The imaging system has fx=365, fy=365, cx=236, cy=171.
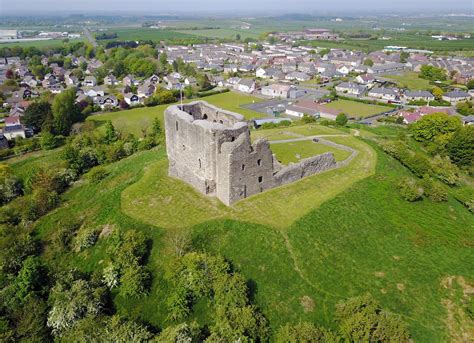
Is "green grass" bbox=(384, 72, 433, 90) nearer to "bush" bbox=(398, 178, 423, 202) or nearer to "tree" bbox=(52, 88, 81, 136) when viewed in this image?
"bush" bbox=(398, 178, 423, 202)

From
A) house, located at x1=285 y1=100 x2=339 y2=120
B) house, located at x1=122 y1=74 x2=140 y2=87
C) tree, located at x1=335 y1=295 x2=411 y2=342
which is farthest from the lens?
house, located at x1=122 y1=74 x2=140 y2=87

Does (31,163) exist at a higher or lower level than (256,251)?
A: lower

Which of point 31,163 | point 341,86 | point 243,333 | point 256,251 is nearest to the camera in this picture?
point 243,333

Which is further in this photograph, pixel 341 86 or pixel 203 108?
pixel 341 86

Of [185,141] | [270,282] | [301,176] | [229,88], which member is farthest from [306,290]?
[229,88]

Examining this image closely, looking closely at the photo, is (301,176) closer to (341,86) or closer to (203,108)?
(203,108)

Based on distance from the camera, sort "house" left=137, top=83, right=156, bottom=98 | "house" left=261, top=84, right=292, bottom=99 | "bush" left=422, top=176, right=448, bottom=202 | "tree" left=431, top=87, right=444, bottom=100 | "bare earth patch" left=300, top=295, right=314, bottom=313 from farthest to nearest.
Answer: "house" left=261, top=84, right=292, bottom=99, "house" left=137, top=83, right=156, bottom=98, "tree" left=431, top=87, right=444, bottom=100, "bush" left=422, top=176, right=448, bottom=202, "bare earth patch" left=300, top=295, right=314, bottom=313

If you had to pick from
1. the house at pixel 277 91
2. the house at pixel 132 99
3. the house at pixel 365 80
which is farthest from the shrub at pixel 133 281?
the house at pixel 365 80

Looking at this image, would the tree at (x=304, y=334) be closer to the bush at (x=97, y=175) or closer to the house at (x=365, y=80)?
the bush at (x=97, y=175)

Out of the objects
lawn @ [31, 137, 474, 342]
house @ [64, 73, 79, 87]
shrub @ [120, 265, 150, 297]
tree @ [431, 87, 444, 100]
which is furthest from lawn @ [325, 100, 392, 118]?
house @ [64, 73, 79, 87]
